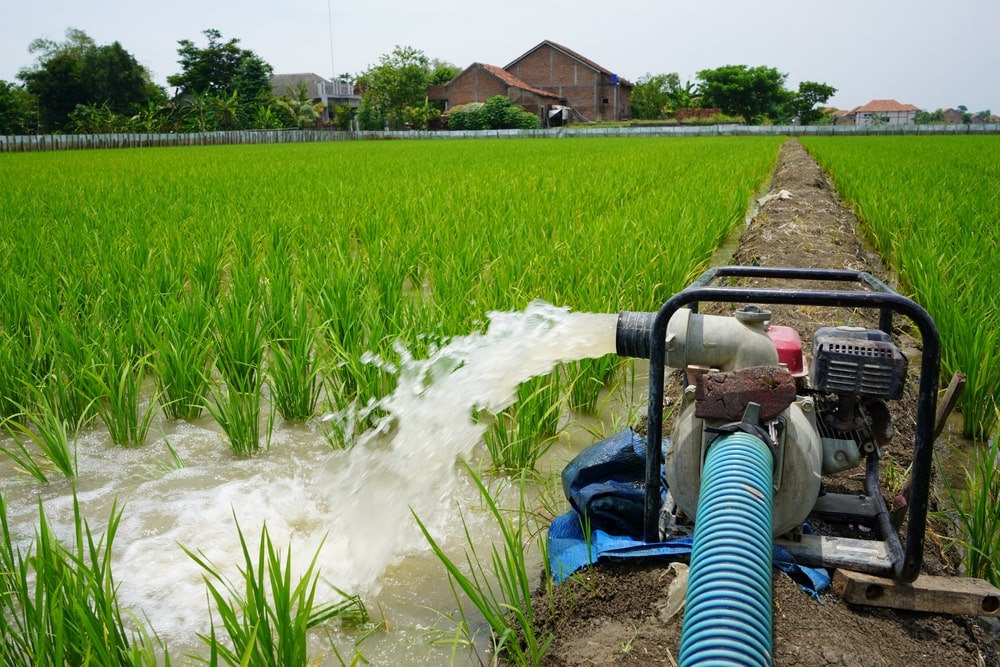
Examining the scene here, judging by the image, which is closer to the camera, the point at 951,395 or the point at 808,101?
the point at 951,395

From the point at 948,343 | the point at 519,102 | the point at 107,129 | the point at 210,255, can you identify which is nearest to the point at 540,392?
the point at 948,343

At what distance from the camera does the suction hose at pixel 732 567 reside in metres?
0.84

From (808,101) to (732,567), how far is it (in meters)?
55.7

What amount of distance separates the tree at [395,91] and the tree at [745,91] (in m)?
18.7

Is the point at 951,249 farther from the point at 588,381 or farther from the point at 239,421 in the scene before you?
the point at 239,421

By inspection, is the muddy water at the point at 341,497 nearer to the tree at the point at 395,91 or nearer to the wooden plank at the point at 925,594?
the wooden plank at the point at 925,594

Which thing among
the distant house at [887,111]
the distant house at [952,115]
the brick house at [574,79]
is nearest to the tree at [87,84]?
the brick house at [574,79]

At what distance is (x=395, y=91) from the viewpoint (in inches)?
1463

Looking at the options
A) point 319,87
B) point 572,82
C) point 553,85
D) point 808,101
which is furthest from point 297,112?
point 808,101

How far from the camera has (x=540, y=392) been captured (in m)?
1.98

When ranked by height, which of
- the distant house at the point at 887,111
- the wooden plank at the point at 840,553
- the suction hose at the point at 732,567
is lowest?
the wooden plank at the point at 840,553

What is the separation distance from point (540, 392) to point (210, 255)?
209 centimetres

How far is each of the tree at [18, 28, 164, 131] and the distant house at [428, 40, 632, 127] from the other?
597 inches

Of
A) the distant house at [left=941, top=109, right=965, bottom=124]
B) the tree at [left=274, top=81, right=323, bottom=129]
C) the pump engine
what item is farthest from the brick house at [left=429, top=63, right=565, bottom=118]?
the distant house at [left=941, top=109, right=965, bottom=124]
